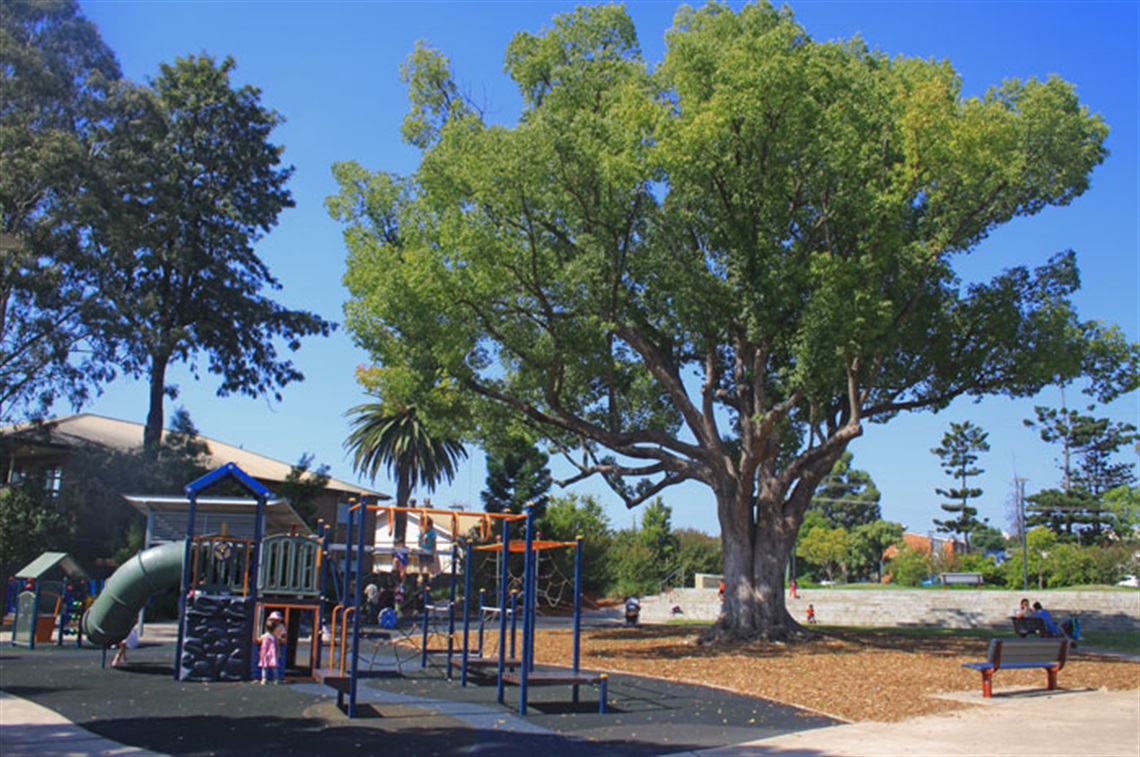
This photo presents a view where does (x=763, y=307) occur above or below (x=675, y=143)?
below

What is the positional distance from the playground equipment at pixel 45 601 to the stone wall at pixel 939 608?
928 inches

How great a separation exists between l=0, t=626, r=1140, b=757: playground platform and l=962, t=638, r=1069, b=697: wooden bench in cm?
42

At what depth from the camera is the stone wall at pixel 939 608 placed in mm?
33438

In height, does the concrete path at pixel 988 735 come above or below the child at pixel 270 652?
below

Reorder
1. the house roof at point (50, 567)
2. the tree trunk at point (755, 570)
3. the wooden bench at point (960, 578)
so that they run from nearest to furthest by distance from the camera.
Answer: the house roof at point (50, 567)
the tree trunk at point (755, 570)
the wooden bench at point (960, 578)

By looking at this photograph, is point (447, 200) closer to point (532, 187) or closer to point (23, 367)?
point (532, 187)

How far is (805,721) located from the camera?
39.7ft

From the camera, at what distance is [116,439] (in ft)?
136

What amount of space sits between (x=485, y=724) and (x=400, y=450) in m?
43.5

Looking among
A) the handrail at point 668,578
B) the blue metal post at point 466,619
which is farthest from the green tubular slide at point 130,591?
the handrail at point 668,578

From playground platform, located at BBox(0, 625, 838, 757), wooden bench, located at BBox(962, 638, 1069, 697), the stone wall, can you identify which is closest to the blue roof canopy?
playground platform, located at BBox(0, 625, 838, 757)

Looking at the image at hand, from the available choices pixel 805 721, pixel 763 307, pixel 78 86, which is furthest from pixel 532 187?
pixel 78 86

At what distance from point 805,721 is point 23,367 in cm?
3112

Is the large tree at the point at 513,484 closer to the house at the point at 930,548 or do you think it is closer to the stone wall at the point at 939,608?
the stone wall at the point at 939,608
